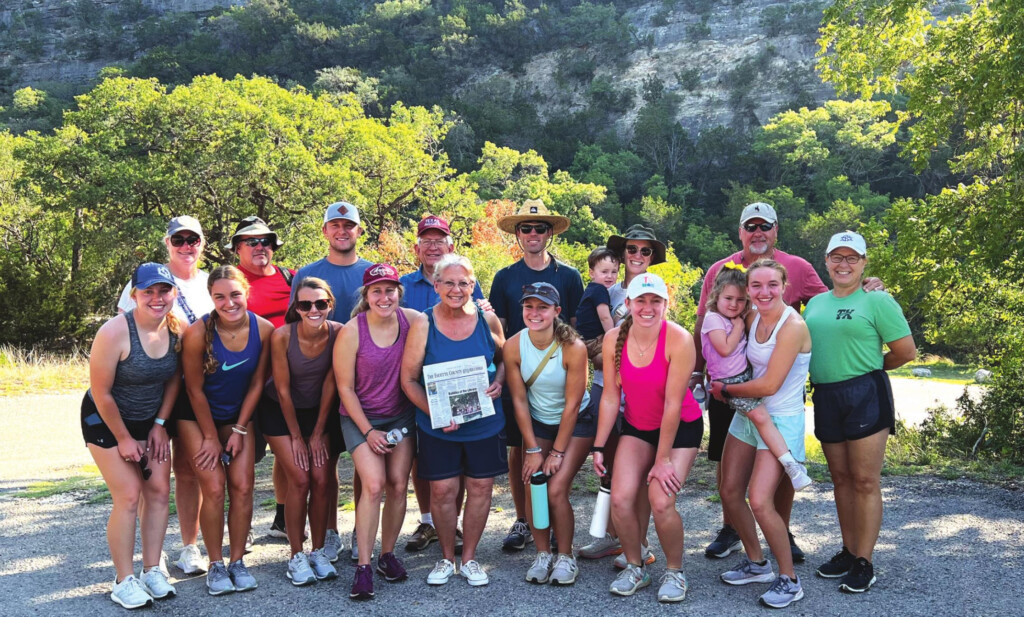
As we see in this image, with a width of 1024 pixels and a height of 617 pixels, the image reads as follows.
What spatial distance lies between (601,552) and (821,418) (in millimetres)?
1788

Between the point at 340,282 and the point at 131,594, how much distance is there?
2437 millimetres

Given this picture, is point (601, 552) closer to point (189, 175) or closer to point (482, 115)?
point (189, 175)

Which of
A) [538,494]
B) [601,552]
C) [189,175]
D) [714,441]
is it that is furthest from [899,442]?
[189,175]

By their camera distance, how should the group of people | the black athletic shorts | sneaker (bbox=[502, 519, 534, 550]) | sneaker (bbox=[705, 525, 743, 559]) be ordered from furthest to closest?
sneaker (bbox=[502, 519, 534, 550]) → sneaker (bbox=[705, 525, 743, 559]) → the black athletic shorts → the group of people

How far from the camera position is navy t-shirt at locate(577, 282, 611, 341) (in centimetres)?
545

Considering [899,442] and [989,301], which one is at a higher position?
[989,301]

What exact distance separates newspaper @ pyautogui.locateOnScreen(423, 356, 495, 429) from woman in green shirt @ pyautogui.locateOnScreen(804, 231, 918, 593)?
7.04ft

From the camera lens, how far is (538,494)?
4672mm

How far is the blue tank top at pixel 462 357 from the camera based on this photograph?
469 centimetres

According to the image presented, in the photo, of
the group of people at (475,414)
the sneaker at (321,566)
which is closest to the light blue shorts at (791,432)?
the group of people at (475,414)

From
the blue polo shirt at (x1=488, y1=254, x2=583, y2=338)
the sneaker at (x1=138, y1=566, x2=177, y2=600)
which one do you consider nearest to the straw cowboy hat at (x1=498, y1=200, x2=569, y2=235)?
the blue polo shirt at (x1=488, y1=254, x2=583, y2=338)

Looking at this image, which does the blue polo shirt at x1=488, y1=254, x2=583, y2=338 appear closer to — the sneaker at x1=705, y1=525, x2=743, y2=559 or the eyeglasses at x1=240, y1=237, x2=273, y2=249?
the eyeglasses at x1=240, y1=237, x2=273, y2=249

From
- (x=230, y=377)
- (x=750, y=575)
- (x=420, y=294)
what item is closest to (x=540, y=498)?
(x=750, y=575)

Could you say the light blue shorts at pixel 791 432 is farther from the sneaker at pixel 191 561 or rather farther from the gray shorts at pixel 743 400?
the sneaker at pixel 191 561
